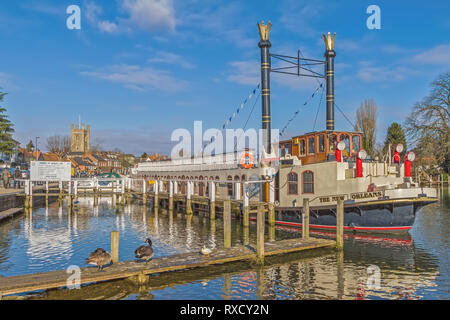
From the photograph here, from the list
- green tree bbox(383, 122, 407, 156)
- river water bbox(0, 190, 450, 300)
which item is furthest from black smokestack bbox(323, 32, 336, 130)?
green tree bbox(383, 122, 407, 156)

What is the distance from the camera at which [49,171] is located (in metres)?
38.1

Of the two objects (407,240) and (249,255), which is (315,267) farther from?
(407,240)

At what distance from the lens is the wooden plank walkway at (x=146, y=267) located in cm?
1060

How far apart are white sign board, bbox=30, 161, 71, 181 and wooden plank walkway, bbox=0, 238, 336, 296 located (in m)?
28.6

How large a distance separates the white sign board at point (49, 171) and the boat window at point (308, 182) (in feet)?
85.2

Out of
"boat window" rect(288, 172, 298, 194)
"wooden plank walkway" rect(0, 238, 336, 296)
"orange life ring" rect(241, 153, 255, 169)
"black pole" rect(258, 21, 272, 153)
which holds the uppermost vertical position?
"black pole" rect(258, 21, 272, 153)

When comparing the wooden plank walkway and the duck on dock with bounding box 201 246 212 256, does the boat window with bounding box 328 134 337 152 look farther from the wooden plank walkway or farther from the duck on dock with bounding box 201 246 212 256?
the duck on dock with bounding box 201 246 212 256

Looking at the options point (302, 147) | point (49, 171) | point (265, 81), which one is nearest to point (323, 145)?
point (302, 147)

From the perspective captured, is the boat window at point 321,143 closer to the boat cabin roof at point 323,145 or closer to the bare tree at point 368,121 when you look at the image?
the boat cabin roof at point 323,145

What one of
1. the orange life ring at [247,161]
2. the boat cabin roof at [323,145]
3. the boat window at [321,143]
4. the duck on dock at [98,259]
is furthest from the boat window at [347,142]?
the duck on dock at [98,259]

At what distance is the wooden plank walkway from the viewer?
10602mm

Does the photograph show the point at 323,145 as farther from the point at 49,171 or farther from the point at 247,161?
the point at 49,171
